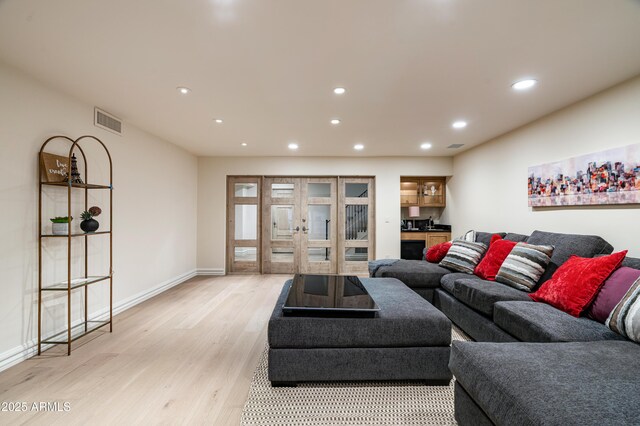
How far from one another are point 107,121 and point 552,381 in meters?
4.58

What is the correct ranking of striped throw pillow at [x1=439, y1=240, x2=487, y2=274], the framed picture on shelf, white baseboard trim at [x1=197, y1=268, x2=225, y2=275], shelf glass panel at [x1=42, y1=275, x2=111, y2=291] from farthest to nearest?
white baseboard trim at [x1=197, y1=268, x2=225, y2=275] < striped throw pillow at [x1=439, y1=240, x2=487, y2=274] < the framed picture on shelf < shelf glass panel at [x1=42, y1=275, x2=111, y2=291]

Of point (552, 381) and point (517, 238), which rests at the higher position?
point (517, 238)

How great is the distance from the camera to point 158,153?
452 cm

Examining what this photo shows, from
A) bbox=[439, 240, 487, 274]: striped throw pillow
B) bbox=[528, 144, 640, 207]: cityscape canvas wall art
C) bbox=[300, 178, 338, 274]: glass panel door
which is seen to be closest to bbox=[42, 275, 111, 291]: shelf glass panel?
bbox=[300, 178, 338, 274]: glass panel door

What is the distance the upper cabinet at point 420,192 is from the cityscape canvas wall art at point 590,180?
253 centimetres

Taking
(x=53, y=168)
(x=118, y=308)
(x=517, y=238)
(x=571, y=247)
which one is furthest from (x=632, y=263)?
(x=118, y=308)

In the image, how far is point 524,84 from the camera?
8.64 feet

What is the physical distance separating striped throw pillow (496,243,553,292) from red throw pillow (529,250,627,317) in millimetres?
312

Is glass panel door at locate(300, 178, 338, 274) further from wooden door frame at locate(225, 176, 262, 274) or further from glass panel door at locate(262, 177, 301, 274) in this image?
wooden door frame at locate(225, 176, 262, 274)

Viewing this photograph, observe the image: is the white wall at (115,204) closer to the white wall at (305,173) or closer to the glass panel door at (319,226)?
the white wall at (305,173)

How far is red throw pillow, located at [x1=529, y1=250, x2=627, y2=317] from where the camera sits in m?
2.08

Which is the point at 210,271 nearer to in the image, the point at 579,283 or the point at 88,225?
the point at 88,225

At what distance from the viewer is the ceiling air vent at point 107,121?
129 inches

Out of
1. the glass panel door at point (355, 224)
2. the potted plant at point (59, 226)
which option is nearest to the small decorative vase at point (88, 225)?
the potted plant at point (59, 226)
